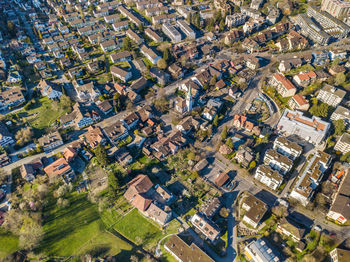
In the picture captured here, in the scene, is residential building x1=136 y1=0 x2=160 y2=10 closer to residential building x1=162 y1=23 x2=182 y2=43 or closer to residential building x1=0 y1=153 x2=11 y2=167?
residential building x1=162 y1=23 x2=182 y2=43

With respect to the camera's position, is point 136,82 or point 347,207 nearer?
point 347,207

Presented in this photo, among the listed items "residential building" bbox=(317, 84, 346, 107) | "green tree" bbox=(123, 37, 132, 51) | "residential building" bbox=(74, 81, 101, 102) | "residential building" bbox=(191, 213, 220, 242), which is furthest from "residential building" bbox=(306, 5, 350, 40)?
"residential building" bbox=(74, 81, 101, 102)

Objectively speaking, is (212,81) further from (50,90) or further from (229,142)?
(50,90)

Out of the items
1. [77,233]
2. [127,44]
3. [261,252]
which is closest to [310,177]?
[261,252]

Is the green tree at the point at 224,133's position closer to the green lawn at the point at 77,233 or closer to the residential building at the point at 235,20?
the green lawn at the point at 77,233

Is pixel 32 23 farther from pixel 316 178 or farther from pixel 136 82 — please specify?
pixel 316 178

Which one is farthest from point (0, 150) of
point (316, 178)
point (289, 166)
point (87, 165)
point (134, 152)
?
point (316, 178)
